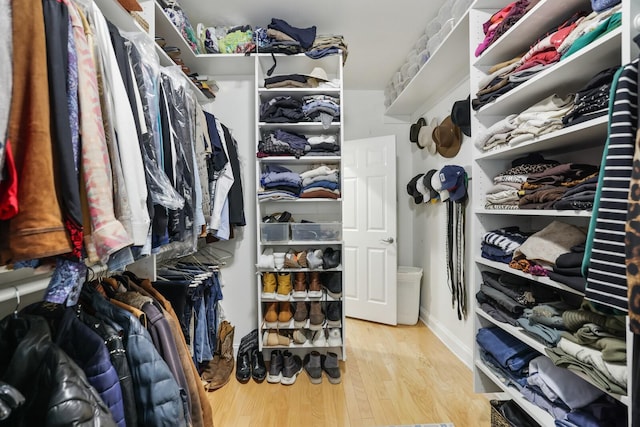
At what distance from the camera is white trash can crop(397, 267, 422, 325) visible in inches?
112

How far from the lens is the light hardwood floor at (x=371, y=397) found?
1588 millimetres

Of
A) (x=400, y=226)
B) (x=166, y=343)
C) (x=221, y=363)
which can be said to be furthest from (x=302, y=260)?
(x=400, y=226)

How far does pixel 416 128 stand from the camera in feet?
9.55

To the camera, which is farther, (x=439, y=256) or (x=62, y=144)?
(x=439, y=256)

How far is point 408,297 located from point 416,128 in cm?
166

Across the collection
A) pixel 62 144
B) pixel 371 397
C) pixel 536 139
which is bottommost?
pixel 371 397

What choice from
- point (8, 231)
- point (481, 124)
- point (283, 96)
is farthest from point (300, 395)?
point (283, 96)

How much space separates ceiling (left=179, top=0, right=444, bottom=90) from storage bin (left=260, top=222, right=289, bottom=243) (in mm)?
1442

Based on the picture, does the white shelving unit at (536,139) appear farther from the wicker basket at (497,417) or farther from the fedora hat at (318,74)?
the fedora hat at (318,74)

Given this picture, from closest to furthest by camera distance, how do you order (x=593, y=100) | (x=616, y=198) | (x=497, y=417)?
(x=616, y=198) < (x=593, y=100) < (x=497, y=417)

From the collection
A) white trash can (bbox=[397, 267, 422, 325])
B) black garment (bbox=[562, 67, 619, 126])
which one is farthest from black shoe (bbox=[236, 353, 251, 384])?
black garment (bbox=[562, 67, 619, 126])

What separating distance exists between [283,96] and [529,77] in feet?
4.93

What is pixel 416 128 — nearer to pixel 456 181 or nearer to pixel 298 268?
pixel 456 181

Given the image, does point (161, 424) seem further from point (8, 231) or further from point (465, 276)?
point (465, 276)
